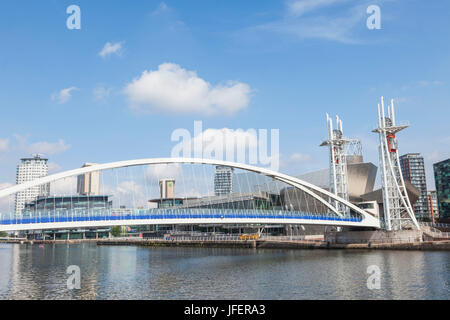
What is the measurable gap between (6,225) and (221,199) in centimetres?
6083

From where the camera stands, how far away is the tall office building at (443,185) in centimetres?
9900

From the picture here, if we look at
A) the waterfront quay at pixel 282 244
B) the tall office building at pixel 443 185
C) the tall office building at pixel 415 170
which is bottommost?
the waterfront quay at pixel 282 244

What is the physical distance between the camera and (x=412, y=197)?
7038 cm

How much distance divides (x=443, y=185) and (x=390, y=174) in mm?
58138

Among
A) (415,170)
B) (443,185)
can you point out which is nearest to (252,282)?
(443,185)

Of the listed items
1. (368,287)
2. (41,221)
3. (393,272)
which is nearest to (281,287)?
(368,287)

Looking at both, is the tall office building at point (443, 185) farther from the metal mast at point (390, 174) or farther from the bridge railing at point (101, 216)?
the bridge railing at point (101, 216)

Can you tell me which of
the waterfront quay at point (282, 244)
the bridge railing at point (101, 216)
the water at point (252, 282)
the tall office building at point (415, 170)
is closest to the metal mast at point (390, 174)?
the waterfront quay at point (282, 244)

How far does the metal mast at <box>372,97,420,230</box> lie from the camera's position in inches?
2126

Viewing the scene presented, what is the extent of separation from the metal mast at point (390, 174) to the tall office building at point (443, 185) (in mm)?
51067

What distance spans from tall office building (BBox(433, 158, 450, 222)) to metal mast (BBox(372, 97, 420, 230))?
168ft

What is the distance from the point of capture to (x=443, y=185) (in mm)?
102688

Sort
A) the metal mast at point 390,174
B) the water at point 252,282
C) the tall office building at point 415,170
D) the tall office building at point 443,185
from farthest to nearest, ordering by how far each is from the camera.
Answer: the tall office building at point 415,170, the tall office building at point 443,185, the metal mast at point 390,174, the water at point 252,282
